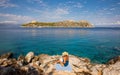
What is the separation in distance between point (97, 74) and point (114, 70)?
181cm

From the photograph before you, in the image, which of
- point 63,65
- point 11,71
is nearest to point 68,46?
point 11,71

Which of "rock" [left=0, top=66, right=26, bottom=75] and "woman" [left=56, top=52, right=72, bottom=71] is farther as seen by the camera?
"rock" [left=0, top=66, right=26, bottom=75]

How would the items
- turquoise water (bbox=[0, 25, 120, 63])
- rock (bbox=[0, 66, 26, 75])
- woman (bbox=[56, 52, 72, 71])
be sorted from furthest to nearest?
1. turquoise water (bbox=[0, 25, 120, 63])
2. rock (bbox=[0, 66, 26, 75])
3. woman (bbox=[56, 52, 72, 71])

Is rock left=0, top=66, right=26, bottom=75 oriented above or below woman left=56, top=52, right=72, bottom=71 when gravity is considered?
below

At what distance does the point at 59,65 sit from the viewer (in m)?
13.5

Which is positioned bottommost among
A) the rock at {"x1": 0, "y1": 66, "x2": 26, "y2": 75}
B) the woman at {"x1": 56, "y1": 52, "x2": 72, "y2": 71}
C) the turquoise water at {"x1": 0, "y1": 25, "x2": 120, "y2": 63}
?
the turquoise water at {"x1": 0, "y1": 25, "x2": 120, "y2": 63}

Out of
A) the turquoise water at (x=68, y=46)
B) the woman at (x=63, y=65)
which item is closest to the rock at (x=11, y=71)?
the woman at (x=63, y=65)

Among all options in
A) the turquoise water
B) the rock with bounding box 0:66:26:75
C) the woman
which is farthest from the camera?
the turquoise water

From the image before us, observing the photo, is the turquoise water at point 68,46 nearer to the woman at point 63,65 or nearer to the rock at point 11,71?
the rock at point 11,71

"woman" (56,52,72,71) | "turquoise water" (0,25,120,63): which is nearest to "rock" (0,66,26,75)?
"woman" (56,52,72,71)

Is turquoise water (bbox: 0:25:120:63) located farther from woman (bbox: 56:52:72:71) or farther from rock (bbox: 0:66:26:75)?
woman (bbox: 56:52:72:71)

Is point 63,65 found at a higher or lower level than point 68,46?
higher

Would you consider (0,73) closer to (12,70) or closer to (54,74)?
(12,70)

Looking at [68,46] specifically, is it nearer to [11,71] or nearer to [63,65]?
[11,71]
